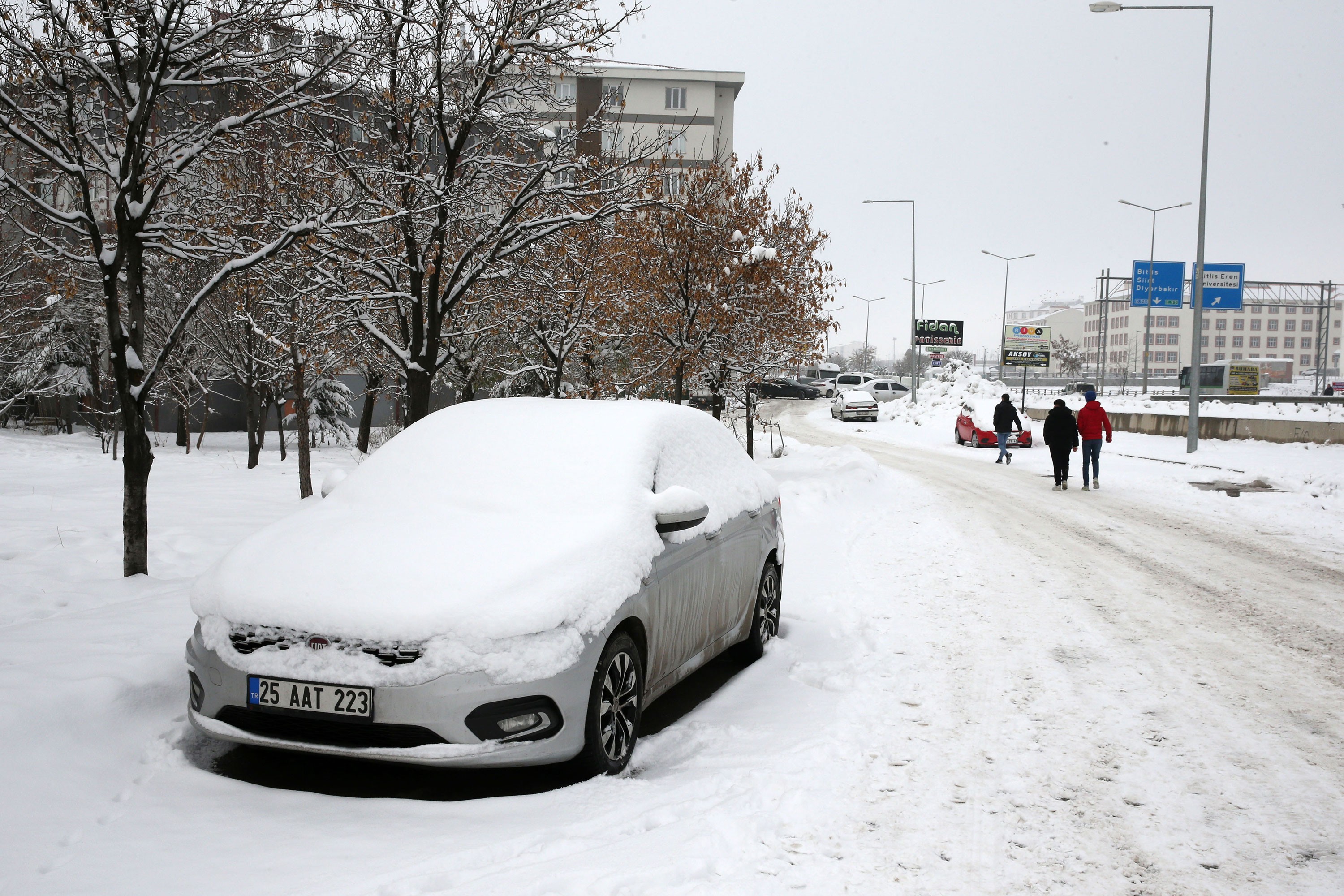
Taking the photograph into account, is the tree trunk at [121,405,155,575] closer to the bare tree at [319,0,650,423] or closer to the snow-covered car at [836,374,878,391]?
the bare tree at [319,0,650,423]

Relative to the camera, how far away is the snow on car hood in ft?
12.0

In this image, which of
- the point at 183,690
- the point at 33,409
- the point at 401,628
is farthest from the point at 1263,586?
the point at 33,409

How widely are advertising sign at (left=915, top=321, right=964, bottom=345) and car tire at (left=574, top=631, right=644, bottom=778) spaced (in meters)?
69.7

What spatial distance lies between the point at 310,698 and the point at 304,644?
8.3 inches

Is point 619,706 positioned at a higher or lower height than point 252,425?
lower

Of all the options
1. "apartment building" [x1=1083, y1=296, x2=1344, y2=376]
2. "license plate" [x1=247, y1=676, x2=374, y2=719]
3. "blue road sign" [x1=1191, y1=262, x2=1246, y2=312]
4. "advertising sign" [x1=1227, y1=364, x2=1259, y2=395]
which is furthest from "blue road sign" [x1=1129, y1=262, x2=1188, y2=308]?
"apartment building" [x1=1083, y1=296, x2=1344, y2=376]

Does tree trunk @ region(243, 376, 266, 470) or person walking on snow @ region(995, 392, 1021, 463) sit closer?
tree trunk @ region(243, 376, 266, 470)

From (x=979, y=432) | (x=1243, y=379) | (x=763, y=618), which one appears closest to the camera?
(x=763, y=618)

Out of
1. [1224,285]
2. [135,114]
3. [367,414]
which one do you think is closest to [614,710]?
[135,114]

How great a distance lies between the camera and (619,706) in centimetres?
417

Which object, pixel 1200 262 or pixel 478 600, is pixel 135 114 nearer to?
pixel 478 600

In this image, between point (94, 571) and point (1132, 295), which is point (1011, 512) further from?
point (1132, 295)

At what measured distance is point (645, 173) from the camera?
1218 cm

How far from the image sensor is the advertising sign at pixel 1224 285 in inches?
1561
